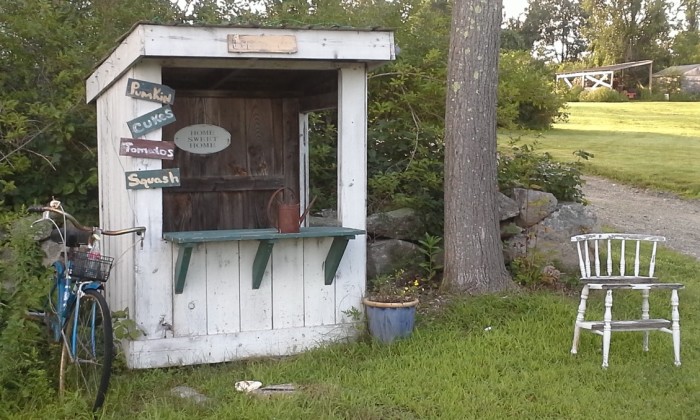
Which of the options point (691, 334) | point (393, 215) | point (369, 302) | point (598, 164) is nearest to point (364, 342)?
point (369, 302)

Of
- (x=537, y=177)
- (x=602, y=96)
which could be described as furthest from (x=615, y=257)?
(x=602, y=96)

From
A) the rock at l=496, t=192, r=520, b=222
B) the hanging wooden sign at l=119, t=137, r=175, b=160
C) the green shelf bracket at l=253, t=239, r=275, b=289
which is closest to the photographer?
the hanging wooden sign at l=119, t=137, r=175, b=160

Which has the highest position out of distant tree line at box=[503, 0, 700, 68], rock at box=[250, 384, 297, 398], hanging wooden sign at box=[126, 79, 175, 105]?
distant tree line at box=[503, 0, 700, 68]

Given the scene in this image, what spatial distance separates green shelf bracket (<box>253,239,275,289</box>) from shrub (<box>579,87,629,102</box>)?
125ft

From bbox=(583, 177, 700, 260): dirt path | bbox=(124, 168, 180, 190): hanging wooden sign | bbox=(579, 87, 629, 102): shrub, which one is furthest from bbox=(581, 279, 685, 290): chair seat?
bbox=(579, 87, 629, 102): shrub

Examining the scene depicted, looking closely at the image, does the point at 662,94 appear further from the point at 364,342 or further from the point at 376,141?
the point at 364,342

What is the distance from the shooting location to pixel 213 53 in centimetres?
462

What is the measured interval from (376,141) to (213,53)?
11.5 ft

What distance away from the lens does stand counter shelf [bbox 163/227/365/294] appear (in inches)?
180

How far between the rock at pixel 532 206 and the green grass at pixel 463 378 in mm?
1468

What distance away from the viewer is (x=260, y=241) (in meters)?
4.84

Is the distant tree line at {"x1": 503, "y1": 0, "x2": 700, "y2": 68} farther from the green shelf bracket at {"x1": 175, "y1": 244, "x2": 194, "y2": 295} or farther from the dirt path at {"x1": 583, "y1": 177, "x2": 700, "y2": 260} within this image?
the green shelf bracket at {"x1": 175, "y1": 244, "x2": 194, "y2": 295}

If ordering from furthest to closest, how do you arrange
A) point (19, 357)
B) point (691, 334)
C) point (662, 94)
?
1. point (662, 94)
2. point (691, 334)
3. point (19, 357)

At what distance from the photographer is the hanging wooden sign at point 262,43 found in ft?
15.2
